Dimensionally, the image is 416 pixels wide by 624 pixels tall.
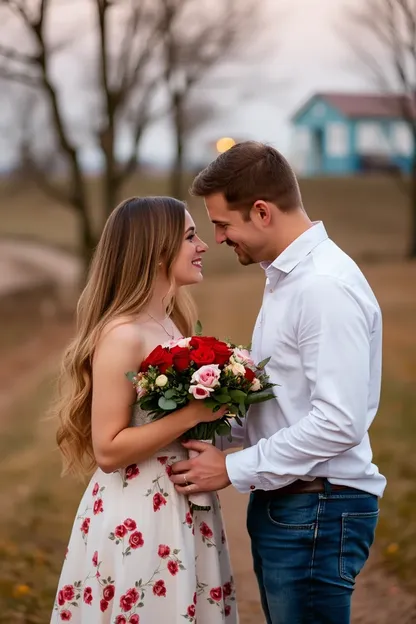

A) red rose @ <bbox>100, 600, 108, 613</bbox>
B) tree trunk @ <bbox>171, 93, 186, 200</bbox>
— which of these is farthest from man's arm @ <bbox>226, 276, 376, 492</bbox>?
tree trunk @ <bbox>171, 93, 186, 200</bbox>

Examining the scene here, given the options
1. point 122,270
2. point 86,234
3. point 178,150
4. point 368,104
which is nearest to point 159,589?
point 122,270

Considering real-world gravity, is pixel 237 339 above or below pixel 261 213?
below

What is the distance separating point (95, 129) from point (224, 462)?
10.3m

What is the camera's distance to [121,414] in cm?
304

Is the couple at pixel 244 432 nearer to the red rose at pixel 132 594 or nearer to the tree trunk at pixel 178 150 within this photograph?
the red rose at pixel 132 594

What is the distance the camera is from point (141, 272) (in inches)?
125

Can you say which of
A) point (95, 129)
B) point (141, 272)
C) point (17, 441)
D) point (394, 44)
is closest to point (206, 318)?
point (95, 129)

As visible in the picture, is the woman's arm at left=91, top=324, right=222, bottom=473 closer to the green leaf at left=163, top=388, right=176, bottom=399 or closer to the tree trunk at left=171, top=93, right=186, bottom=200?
the green leaf at left=163, top=388, right=176, bottom=399

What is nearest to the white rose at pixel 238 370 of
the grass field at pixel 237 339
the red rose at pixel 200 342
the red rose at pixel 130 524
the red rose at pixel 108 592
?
the red rose at pixel 200 342

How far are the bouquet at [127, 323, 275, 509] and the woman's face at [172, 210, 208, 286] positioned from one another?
369 millimetres

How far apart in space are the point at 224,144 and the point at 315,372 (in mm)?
858

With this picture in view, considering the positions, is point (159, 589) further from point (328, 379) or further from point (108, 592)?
point (328, 379)

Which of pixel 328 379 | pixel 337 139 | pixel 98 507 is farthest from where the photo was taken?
pixel 337 139

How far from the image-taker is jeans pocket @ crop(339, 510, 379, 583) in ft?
9.61
